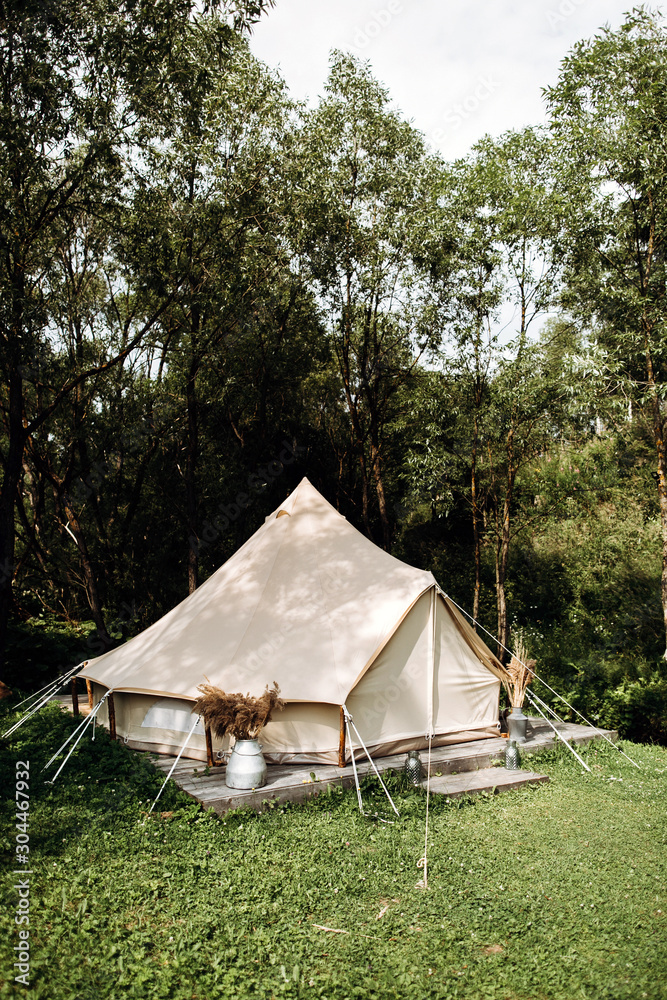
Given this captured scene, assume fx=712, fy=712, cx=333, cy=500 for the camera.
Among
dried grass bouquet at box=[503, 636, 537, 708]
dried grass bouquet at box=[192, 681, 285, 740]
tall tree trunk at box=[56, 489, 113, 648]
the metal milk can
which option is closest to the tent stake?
dried grass bouquet at box=[192, 681, 285, 740]

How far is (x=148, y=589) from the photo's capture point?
15.2 metres

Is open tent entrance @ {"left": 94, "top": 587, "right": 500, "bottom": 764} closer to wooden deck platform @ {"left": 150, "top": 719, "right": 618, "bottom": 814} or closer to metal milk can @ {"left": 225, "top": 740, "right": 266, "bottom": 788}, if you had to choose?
wooden deck platform @ {"left": 150, "top": 719, "right": 618, "bottom": 814}

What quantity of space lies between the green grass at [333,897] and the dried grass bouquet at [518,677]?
1.84m

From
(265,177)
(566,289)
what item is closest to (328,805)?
(566,289)

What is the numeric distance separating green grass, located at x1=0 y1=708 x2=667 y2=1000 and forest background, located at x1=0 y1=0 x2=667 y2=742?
4090mm

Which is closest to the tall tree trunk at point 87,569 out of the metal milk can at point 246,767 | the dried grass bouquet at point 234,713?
the dried grass bouquet at point 234,713

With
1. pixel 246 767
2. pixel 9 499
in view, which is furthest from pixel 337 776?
pixel 9 499

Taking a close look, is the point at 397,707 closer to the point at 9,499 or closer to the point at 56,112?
the point at 9,499

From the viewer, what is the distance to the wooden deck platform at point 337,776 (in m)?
5.66

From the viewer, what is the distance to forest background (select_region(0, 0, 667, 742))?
28.0 ft

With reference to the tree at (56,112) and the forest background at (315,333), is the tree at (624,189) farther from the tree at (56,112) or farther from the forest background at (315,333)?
the tree at (56,112)

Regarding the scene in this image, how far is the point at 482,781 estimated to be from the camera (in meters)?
6.45

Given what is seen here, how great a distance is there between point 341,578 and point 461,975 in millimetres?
4504

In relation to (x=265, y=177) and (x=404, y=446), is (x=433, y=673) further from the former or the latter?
(x=404, y=446)
